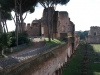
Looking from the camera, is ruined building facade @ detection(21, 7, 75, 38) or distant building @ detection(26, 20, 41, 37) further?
distant building @ detection(26, 20, 41, 37)

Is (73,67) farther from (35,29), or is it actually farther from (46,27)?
(35,29)

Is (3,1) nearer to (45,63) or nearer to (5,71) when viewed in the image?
(45,63)

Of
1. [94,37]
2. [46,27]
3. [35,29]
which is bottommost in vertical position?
[94,37]

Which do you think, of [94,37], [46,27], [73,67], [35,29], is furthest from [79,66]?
[94,37]

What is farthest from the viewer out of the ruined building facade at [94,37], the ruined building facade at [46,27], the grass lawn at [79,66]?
the ruined building facade at [94,37]

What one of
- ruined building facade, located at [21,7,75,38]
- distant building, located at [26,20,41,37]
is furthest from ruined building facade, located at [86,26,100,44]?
distant building, located at [26,20,41,37]

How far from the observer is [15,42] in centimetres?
1908

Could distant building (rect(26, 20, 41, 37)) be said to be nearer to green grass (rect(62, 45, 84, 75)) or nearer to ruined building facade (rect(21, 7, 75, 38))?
ruined building facade (rect(21, 7, 75, 38))

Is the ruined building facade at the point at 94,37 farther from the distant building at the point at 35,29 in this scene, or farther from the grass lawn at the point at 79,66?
the grass lawn at the point at 79,66

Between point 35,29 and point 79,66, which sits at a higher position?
point 35,29

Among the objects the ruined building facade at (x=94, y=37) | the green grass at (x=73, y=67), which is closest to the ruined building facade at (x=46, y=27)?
the green grass at (x=73, y=67)

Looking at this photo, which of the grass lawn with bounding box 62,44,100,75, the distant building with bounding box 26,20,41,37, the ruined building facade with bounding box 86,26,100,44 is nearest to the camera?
the grass lawn with bounding box 62,44,100,75

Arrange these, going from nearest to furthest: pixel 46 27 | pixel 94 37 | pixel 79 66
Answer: pixel 79 66 < pixel 46 27 < pixel 94 37

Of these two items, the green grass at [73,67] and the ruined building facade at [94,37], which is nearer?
the green grass at [73,67]
